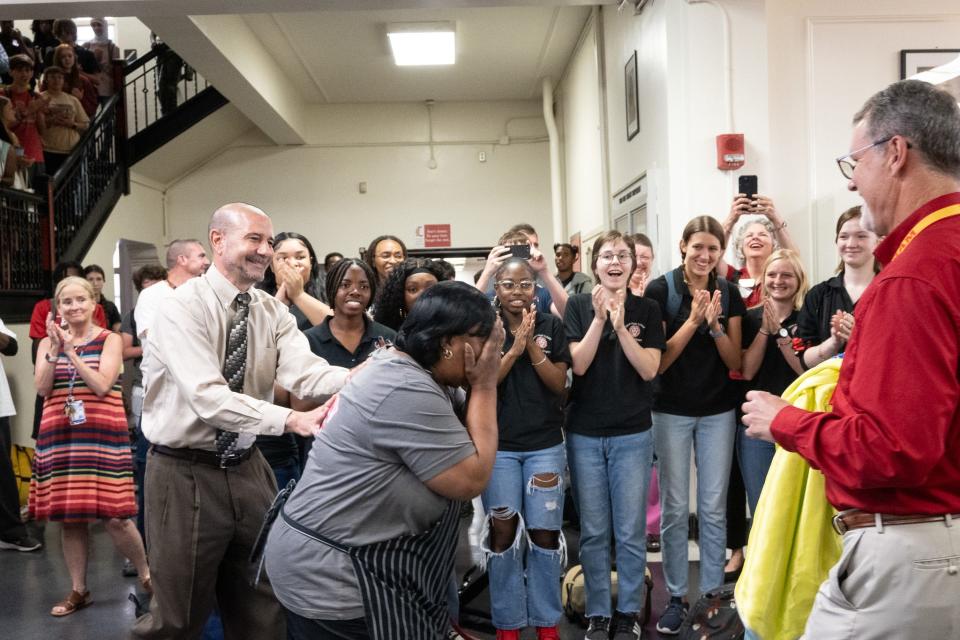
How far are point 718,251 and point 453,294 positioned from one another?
81.9 inches

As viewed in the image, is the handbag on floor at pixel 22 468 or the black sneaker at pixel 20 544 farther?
the handbag on floor at pixel 22 468

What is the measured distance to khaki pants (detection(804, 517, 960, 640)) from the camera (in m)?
1.44

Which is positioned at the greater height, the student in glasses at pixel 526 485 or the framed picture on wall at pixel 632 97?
→ the framed picture on wall at pixel 632 97

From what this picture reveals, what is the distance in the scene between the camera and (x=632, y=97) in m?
5.97

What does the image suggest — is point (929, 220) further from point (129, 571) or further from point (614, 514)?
point (129, 571)

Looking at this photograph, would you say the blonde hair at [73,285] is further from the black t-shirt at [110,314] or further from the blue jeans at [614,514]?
the black t-shirt at [110,314]

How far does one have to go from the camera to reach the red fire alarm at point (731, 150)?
180 inches

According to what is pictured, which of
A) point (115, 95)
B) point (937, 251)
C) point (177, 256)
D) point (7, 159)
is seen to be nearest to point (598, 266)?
point (937, 251)

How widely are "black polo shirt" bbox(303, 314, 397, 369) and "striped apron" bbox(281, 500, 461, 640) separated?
1.47 metres

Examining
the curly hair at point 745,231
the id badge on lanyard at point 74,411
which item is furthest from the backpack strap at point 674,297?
the id badge on lanyard at point 74,411

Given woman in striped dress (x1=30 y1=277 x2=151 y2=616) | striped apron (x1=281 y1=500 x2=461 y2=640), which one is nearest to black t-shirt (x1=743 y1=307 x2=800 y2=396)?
striped apron (x1=281 y1=500 x2=461 y2=640)

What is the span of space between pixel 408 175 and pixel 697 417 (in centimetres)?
794

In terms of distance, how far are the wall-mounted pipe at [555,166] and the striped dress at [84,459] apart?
6.46 meters

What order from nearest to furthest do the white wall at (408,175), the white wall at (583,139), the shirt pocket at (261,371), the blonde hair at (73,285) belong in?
the shirt pocket at (261,371) → the blonde hair at (73,285) → the white wall at (583,139) → the white wall at (408,175)
